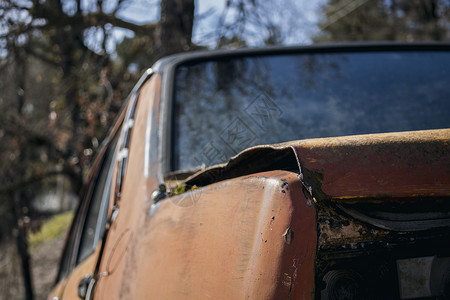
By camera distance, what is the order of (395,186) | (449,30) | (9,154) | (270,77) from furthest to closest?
(449,30)
(9,154)
(270,77)
(395,186)

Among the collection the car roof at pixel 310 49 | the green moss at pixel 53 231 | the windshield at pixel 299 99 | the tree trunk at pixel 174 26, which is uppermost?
the tree trunk at pixel 174 26

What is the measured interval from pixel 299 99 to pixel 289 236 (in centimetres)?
113

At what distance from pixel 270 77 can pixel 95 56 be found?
5.05 metres

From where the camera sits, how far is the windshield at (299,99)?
1728 millimetres

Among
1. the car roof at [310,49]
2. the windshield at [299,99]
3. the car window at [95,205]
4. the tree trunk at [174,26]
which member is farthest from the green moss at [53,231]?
the windshield at [299,99]

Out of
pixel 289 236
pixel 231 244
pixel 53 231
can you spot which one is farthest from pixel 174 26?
pixel 53 231

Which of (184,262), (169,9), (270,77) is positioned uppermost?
(169,9)

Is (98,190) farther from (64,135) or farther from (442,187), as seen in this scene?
(64,135)

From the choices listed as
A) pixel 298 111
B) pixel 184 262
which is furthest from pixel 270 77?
pixel 184 262

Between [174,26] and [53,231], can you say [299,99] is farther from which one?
[53,231]

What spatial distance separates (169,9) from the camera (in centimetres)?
560

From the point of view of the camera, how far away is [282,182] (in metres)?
0.96

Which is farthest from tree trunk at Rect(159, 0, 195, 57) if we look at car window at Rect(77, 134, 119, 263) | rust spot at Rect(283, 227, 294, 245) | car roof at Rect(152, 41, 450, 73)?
rust spot at Rect(283, 227, 294, 245)

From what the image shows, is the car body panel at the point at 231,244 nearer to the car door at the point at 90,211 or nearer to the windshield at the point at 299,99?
the windshield at the point at 299,99
